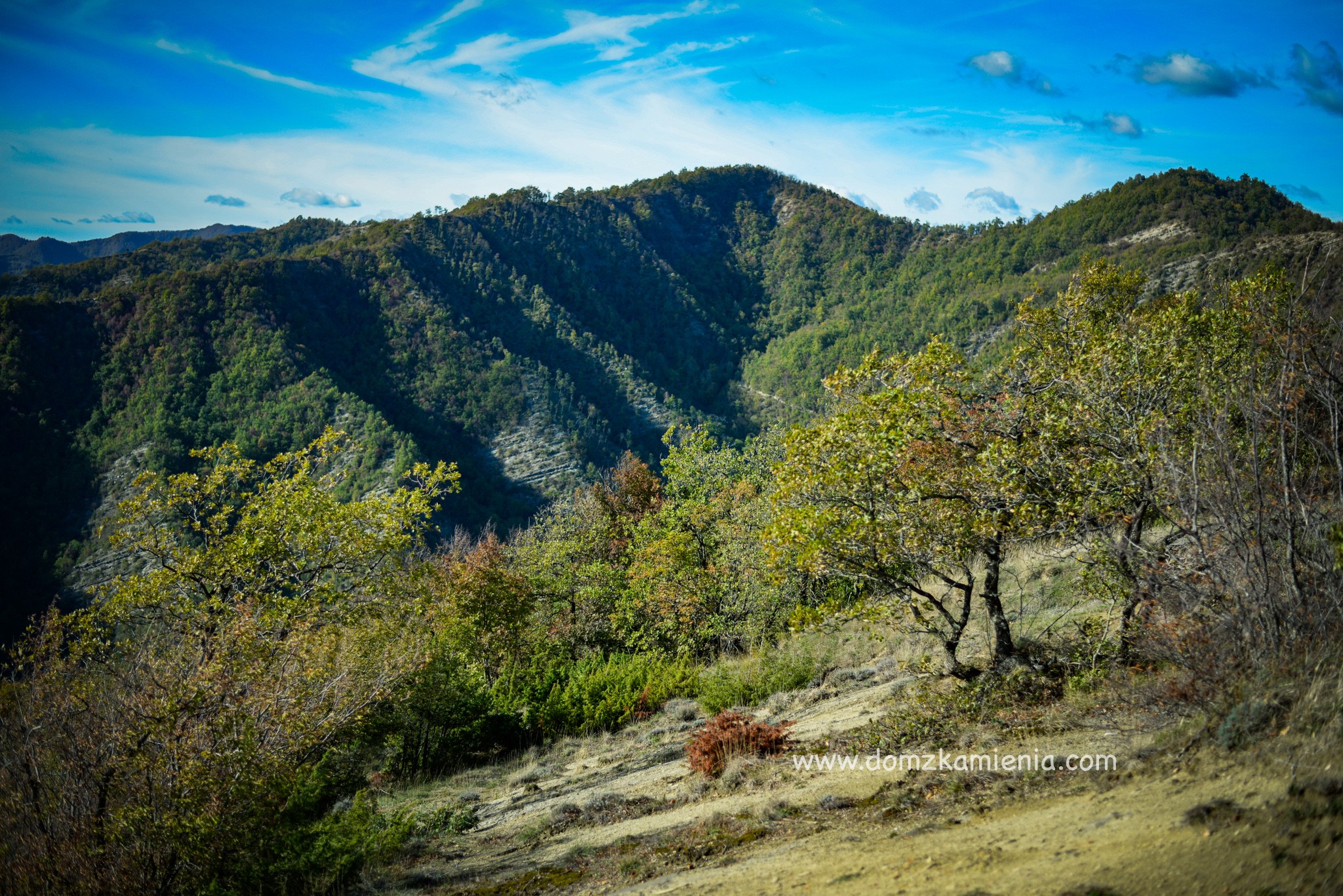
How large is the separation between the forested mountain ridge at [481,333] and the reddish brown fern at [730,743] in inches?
2249

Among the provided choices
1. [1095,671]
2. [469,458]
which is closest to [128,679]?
[1095,671]

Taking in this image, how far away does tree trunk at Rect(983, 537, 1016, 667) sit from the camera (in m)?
8.55

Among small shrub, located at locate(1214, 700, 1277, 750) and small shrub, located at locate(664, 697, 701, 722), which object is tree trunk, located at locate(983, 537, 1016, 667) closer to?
small shrub, located at locate(1214, 700, 1277, 750)

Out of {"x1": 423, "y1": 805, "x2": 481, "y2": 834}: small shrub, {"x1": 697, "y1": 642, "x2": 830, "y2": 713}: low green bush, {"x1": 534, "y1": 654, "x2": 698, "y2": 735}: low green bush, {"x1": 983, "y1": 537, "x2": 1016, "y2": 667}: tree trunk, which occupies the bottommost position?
{"x1": 534, "y1": 654, "x2": 698, "y2": 735}: low green bush

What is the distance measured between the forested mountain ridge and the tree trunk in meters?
55.1

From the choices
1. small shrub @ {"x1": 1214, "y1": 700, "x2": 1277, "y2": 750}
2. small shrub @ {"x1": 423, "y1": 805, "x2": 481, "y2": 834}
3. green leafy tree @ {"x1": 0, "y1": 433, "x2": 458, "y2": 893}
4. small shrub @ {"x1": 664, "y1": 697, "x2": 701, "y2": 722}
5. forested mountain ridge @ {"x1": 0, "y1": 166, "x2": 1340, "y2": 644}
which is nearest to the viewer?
small shrub @ {"x1": 1214, "y1": 700, "x2": 1277, "y2": 750}

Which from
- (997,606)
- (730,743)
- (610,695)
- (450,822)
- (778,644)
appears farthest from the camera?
(778,644)

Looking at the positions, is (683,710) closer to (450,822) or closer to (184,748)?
(450,822)

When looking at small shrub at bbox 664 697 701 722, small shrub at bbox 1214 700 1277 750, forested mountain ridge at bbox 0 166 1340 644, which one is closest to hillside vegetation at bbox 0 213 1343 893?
small shrub at bbox 1214 700 1277 750

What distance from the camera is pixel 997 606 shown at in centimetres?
857

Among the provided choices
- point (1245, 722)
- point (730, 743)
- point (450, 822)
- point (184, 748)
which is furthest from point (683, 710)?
point (1245, 722)

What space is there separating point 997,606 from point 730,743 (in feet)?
12.8

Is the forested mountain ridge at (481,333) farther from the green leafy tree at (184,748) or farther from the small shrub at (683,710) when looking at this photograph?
the green leafy tree at (184,748)

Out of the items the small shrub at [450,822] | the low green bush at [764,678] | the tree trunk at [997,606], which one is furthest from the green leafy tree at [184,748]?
the tree trunk at [997,606]
